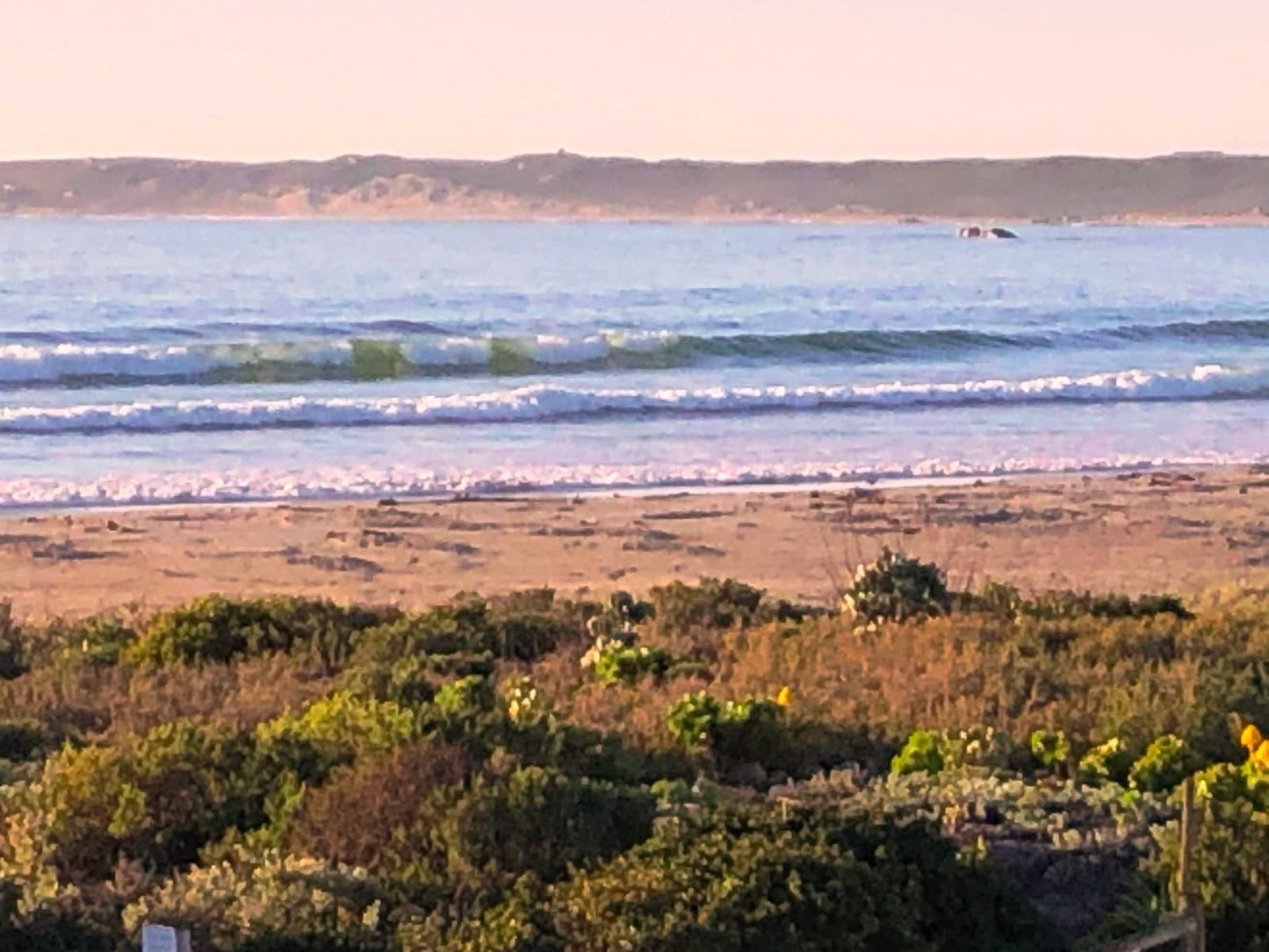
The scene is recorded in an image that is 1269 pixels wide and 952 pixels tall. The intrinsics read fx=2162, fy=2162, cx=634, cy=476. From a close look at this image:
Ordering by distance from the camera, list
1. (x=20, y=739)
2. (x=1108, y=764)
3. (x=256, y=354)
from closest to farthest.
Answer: (x=1108, y=764) < (x=20, y=739) < (x=256, y=354)

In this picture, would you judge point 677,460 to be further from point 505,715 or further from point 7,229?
point 7,229

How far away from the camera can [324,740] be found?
6074 millimetres

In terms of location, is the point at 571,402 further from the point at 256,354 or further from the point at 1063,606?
the point at 1063,606

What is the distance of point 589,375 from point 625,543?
1916cm

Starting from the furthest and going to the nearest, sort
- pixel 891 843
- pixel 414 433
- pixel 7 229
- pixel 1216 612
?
pixel 7 229, pixel 414 433, pixel 1216 612, pixel 891 843

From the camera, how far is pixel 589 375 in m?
34.8

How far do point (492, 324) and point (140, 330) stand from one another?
730 cm

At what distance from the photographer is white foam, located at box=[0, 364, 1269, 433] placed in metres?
25.4

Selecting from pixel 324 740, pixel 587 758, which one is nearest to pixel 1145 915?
pixel 587 758

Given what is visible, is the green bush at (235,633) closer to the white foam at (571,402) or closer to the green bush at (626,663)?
the green bush at (626,663)

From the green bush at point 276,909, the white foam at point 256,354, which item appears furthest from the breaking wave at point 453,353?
the green bush at point 276,909

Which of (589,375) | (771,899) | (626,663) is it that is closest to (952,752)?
(626,663)

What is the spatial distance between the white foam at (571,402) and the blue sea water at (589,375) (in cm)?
7

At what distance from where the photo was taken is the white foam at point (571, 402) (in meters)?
25.4
